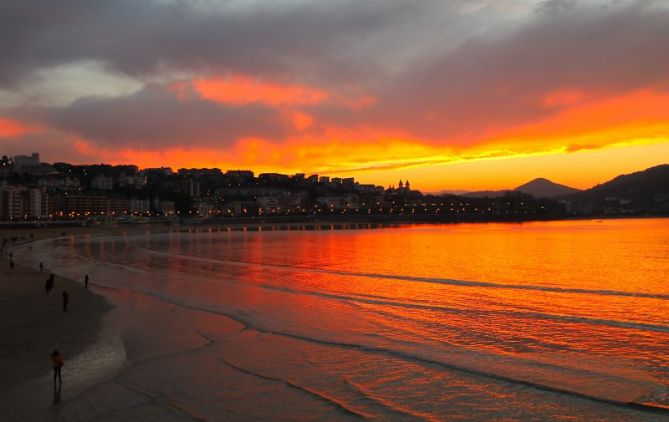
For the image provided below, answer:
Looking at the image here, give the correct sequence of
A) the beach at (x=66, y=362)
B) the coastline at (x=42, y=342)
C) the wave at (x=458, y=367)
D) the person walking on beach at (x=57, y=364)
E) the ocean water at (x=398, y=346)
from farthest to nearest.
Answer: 1. the person walking on beach at (x=57, y=364)
2. the coastline at (x=42, y=342)
3. the ocean water at (x=398, y=346)
4. the wave at (x=458, y=367)
5. the beach at (x=66, y=362)

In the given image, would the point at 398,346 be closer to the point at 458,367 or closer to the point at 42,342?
the point at 458,367

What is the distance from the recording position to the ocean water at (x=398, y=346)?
1087cm

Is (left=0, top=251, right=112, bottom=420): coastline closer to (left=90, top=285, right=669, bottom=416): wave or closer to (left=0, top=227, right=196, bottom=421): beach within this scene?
(left=0, top=227, right=196, bottom=421): beach

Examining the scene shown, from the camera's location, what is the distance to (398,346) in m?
15.3

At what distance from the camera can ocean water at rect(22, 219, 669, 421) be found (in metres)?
10.9

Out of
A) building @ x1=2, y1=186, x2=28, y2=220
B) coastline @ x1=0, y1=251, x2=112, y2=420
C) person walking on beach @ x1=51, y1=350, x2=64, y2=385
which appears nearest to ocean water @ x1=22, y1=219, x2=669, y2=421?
coastline @ x1=0, y1=251, x2=112, y2=420

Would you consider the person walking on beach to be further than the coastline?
Yes

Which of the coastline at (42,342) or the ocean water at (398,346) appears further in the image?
the coastline at (42,342)

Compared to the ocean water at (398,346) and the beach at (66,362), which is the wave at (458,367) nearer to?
the ocean water at (398,346)

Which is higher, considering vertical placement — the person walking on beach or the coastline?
the person walking on beach


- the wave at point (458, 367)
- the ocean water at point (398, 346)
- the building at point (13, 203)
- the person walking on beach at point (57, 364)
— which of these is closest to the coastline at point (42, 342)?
the person walking on beach at point (57, 364)

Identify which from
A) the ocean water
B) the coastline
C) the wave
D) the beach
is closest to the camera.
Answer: the beach

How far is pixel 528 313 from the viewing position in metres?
20.5

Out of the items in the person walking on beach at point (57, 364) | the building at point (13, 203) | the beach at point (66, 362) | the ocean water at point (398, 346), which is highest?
the building at point (13, 203)
